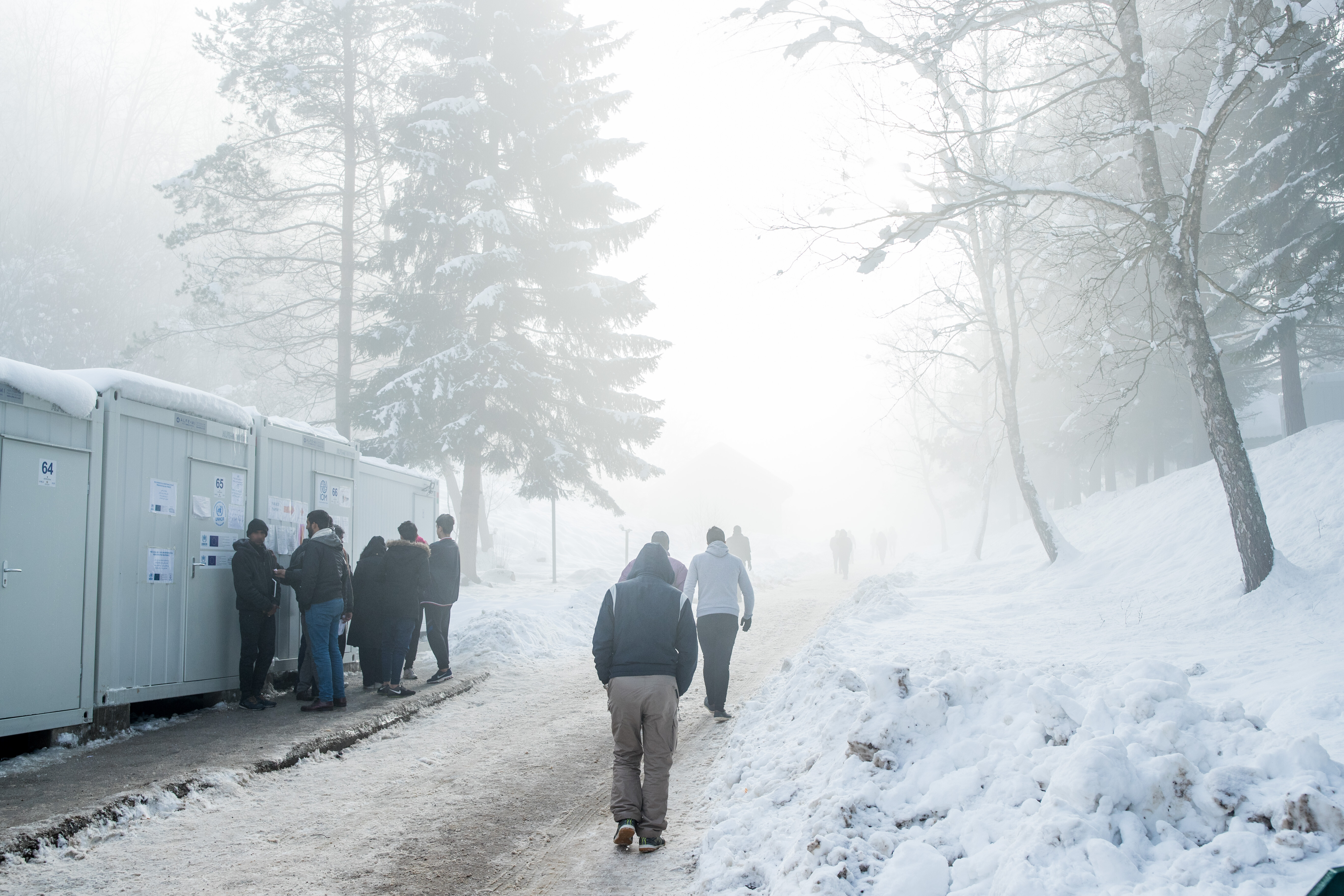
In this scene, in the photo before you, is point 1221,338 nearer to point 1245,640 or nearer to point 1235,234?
point 1235,234

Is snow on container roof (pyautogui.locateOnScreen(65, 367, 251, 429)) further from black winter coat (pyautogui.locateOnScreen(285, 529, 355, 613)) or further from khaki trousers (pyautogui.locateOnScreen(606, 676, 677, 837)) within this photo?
khaki trousers (pyautogui.locateOnScreen(606, 676, 677, 837))

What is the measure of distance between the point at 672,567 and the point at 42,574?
5.48 meters

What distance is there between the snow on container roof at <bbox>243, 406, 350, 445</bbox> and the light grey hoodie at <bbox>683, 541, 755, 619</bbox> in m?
5.24

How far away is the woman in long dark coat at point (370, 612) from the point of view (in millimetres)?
9672

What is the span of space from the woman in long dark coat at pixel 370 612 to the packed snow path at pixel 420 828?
1953mm

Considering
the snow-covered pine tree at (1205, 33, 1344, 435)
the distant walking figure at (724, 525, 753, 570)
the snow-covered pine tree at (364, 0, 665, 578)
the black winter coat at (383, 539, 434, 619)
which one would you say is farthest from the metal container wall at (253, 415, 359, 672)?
the snow-covered pine tree at (1205, 33, 1344, 435)

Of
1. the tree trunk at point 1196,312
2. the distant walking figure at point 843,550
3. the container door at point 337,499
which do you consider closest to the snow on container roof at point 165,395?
the container door at point 337,499

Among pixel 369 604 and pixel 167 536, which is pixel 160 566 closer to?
pixel 167 536

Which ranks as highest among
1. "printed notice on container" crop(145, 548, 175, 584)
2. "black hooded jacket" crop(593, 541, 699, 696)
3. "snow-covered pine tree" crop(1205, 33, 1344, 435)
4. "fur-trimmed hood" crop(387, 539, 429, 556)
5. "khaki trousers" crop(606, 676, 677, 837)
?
"snow-covered pine tree" crop(1205, 33, 1344, 435)

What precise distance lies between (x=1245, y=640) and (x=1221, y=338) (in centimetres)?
2007

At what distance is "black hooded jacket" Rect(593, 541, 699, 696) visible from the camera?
5078 mm

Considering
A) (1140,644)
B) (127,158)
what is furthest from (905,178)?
(127,158)

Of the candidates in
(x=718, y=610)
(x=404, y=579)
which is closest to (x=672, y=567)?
(x=718, y=610)

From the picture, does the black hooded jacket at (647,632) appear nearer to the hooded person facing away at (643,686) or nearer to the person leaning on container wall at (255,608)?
the hooded person facing away at (643,686)
